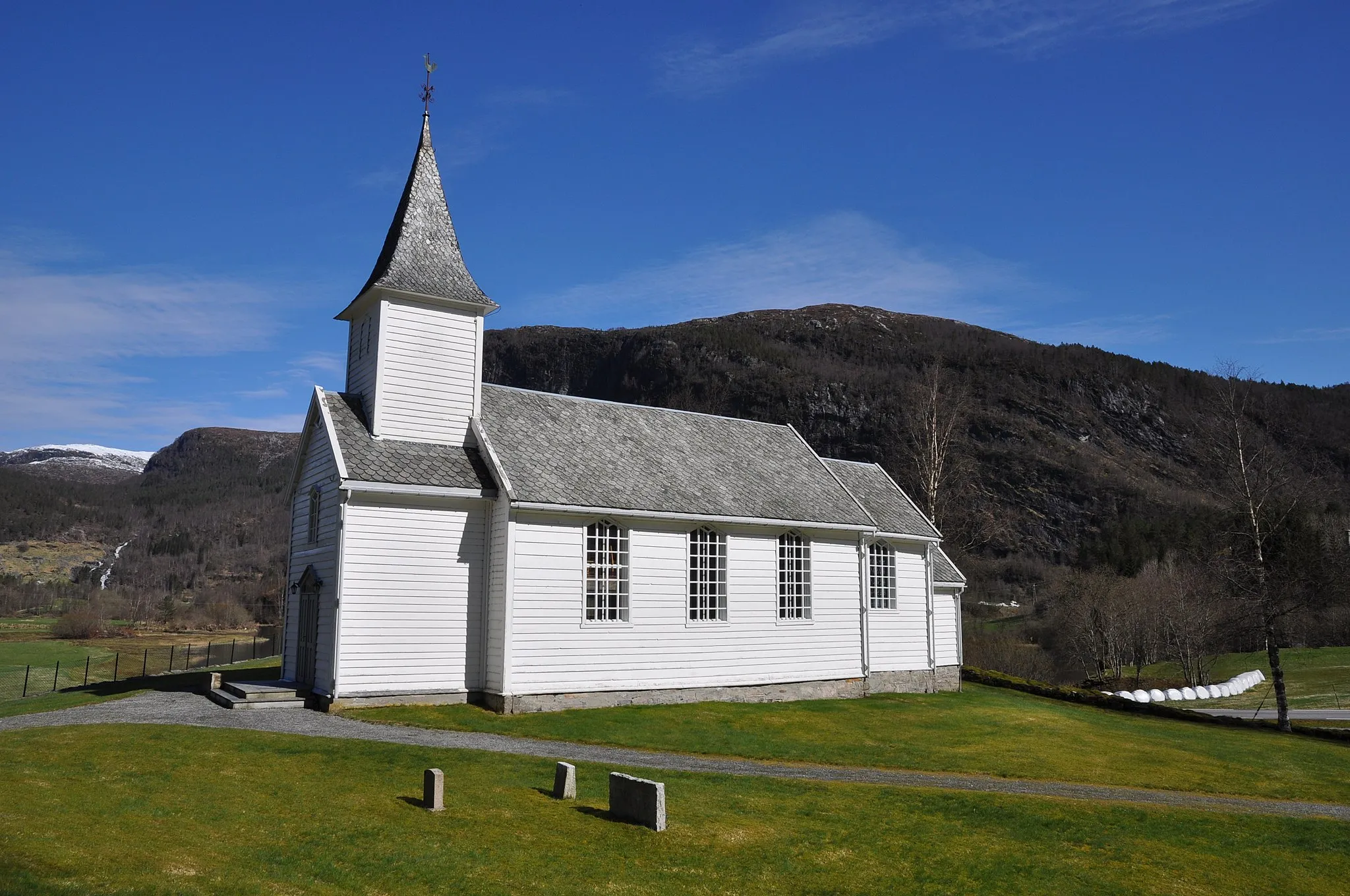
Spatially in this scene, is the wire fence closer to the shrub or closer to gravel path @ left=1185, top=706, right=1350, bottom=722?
the shrub

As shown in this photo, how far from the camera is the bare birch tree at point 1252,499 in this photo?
31.6m

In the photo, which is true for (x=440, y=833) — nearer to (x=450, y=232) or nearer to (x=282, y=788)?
(x=282, y=788)

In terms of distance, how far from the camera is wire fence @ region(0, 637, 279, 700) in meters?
41.2

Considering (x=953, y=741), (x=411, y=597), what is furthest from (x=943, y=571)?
(x=411, y=597)

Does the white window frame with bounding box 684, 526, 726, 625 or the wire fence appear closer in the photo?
the white window frame with bounding box 684, 526, 726, 625

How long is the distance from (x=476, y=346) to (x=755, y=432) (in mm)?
11839

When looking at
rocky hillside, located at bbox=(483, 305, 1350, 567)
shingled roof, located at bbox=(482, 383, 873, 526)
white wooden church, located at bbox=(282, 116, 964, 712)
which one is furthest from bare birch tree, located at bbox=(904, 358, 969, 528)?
rocky hillside, located at bbox=(483, 305, 1350, 567)

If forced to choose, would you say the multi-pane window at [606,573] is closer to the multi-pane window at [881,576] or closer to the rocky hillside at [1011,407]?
the multi-pane window at [881,576]

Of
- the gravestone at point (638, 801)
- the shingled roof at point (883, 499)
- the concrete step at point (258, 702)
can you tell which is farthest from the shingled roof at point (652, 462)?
the gravestone at point (638, 801)

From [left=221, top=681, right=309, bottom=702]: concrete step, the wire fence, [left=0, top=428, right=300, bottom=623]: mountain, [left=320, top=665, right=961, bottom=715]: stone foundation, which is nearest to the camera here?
[left=221, top=681, right=309, bottom=702]: concrete step

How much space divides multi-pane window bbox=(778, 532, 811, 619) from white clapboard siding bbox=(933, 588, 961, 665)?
24.5 ft

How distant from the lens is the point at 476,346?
85.6 feet

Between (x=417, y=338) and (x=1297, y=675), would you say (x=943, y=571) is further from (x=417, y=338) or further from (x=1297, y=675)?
(x=1297, y=675)

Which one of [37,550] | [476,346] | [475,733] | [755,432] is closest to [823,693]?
[755,432]
